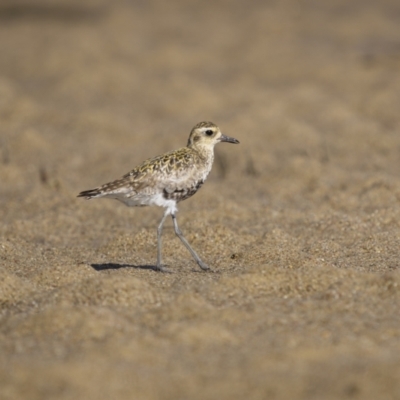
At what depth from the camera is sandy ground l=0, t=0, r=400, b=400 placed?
503 cm

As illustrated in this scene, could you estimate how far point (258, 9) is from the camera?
89.6 feet

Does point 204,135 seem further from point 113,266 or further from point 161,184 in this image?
point 113,266

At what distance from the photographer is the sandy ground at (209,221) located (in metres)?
5.03

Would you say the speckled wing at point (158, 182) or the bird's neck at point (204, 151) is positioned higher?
the bird's neck at point (204, 151)

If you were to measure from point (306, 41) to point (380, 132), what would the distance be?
32.2 feet

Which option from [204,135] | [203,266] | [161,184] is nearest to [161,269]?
[203,266]

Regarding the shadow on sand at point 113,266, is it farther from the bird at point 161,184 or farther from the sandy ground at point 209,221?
the bird at point 161,184

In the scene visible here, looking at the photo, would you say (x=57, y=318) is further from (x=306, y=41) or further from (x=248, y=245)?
(x=306, y=41)

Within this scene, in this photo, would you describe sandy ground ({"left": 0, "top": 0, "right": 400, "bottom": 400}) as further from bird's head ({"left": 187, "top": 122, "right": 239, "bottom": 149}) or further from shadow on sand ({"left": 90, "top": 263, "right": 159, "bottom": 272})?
bird's head ({"left": 187, "top": 122, "right": 239, "bottom": 149})

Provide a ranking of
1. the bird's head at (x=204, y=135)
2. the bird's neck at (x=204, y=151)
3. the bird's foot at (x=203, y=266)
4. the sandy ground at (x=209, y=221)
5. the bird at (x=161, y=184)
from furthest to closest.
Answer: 1. the bird's head at (x=204, y=135)
2. the bird's neck at (x=204, y=151)
3. the bird's foot at (x=203, y=266)
4. the bird at (x=161, y=184)
5. the sandy ground at (x=209, y=221)

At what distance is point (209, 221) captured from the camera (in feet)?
30.9

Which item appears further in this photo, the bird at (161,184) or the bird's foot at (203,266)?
the bird's foot at (203,266)

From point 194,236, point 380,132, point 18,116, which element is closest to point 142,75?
point 18,116

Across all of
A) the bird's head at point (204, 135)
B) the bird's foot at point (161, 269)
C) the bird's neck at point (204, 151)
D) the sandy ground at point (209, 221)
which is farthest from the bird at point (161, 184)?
the sandy ground at point (209, 221)
